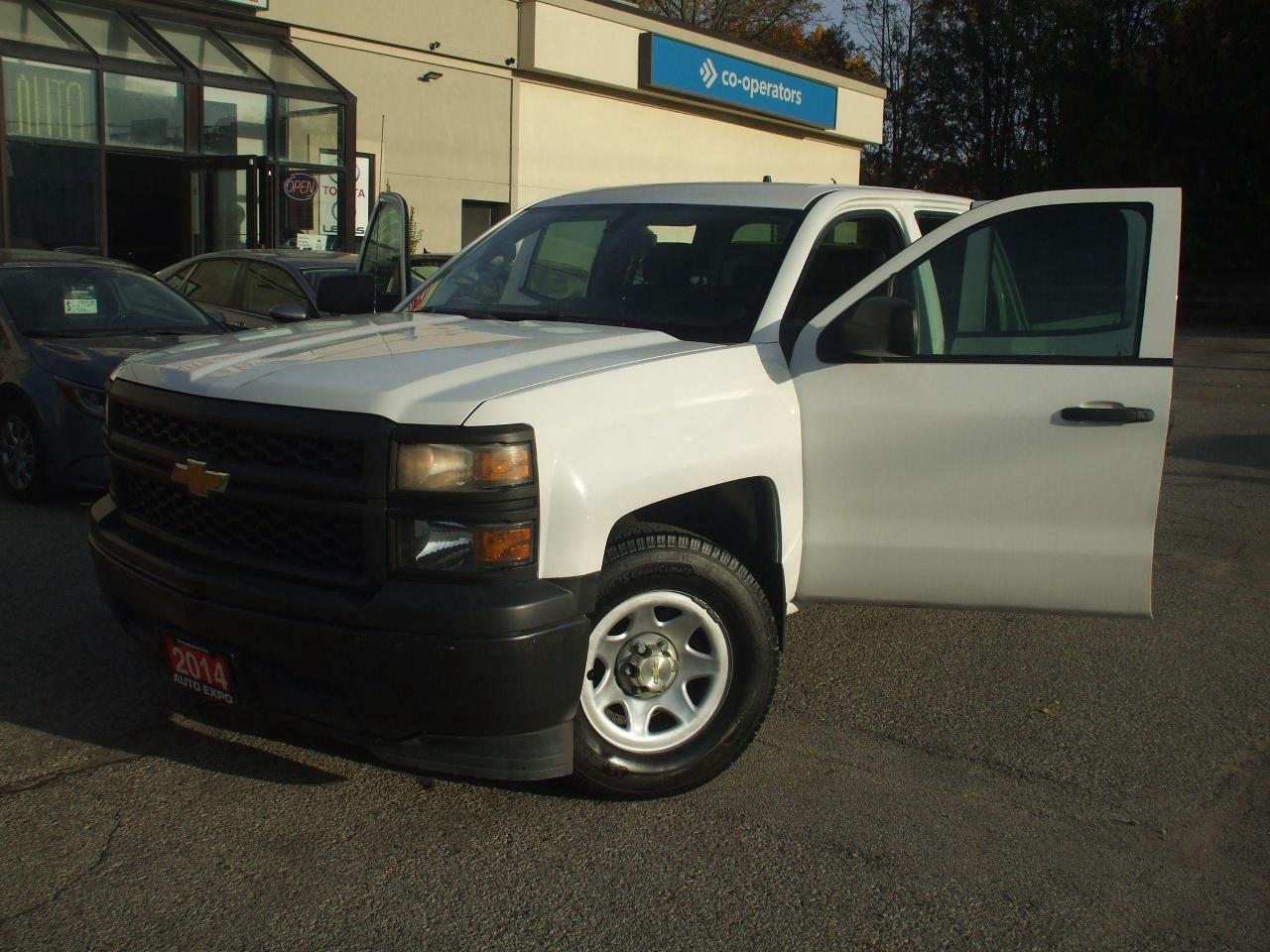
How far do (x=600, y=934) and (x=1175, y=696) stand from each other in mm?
2931

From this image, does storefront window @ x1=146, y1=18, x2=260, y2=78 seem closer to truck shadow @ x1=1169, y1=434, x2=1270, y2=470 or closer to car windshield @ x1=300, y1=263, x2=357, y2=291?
car windshield @ x1=300, y1=263, x2=357, y2=291

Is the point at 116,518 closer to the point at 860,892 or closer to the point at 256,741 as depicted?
the point at 256,741

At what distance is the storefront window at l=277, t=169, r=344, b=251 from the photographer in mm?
19641

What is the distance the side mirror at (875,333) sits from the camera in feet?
13.6

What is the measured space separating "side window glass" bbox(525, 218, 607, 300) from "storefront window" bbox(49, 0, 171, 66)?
48.5 feet

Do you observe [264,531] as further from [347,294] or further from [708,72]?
[708,72]

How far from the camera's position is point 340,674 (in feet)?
11.1

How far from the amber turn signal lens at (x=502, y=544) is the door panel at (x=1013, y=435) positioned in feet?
4.35

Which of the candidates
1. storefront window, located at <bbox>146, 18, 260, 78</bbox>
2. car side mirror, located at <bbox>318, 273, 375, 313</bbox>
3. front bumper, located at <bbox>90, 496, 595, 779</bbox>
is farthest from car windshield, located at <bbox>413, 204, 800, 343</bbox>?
storefront window, located at <bbox>146, 18, 260, 78</bbox>

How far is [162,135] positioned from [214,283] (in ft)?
24.8

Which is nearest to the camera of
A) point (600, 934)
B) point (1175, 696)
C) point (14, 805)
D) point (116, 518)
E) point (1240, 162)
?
point (600, 934)

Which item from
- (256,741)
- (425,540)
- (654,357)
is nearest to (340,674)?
(425,540)

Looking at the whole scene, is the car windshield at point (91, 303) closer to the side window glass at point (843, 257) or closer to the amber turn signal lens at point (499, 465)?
the side window glass at point (843, 257)

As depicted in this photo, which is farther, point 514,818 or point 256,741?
point 256,741
